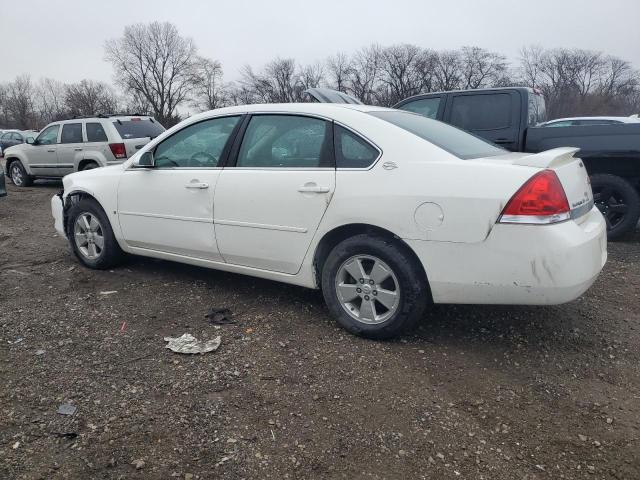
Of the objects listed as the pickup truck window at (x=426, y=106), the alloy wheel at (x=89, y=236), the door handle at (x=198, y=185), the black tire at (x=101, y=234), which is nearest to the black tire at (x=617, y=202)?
the pickup truck window at (x=426, y=106)

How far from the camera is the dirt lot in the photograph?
225 centimetres

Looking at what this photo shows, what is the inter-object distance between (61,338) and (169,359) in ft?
2.83

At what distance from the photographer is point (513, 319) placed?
12.1 feet

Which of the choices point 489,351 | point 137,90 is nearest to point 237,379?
point 489,351

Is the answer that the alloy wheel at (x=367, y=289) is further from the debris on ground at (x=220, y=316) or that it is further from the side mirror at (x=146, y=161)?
the side mirror at (x=146, y=161)

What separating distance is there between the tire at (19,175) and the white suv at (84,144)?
0.04 meters

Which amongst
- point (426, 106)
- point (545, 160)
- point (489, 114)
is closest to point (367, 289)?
point (545, 160)

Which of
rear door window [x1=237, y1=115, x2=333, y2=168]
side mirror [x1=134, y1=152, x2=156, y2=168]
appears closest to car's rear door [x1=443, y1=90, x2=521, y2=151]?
rear door window [x1=237, y1=115, x2=333, y2=168]

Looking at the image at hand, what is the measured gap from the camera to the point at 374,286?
330 cm

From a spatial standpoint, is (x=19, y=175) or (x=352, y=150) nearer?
(x=352, y=150)

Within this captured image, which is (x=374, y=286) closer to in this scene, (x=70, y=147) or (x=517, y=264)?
(x=517, y=264)

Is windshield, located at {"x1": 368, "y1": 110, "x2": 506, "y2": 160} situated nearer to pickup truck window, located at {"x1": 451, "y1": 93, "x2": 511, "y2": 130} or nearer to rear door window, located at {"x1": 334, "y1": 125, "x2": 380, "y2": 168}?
rear door window, located at {"x1": 334, "y1": 125, "x2": 380, "y2": 168}

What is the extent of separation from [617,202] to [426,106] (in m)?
2.71

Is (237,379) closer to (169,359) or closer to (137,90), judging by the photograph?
(169,359)
